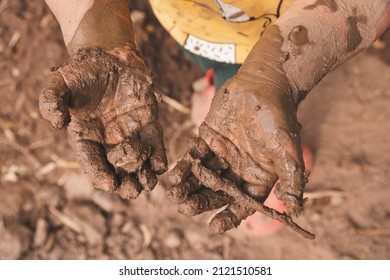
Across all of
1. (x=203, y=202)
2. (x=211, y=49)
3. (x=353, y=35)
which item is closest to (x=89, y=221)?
(x=211, y=49)

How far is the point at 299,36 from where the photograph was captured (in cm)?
139

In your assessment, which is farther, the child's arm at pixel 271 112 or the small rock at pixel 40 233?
the small rock at pixel 40 233

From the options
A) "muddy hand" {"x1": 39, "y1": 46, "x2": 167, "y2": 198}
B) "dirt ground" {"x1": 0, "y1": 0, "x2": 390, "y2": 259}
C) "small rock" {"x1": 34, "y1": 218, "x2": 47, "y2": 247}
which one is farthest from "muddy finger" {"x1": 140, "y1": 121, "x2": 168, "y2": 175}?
"small rock" {"x1": 34, "y1": 218, "x2": 47, "y2": 247}

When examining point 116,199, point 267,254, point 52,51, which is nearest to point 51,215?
point 116,199

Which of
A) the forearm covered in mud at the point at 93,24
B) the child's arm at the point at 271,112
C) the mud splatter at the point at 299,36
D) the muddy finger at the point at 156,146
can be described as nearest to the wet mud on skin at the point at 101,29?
the forearm covered in mud at the point at 93,24

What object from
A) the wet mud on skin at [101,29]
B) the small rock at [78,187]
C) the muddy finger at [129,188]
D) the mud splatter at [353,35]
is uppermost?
the mud splatter at [353,35]

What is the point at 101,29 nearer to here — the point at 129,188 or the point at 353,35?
the point at 129,188

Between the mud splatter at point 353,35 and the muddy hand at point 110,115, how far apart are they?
580mm

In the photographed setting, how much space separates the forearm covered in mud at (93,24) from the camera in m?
1.53

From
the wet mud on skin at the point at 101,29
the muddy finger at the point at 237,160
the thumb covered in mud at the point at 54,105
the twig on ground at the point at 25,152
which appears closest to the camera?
the thumb covered in mud at the point at 54,105

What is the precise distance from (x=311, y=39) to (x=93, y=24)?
2.16 feet

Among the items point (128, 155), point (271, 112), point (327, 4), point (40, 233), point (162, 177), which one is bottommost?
point (40, 233)

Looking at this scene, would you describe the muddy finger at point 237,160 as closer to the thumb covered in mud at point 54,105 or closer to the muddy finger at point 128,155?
the muddy finger at point 128,155

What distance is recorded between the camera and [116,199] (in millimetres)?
2311
